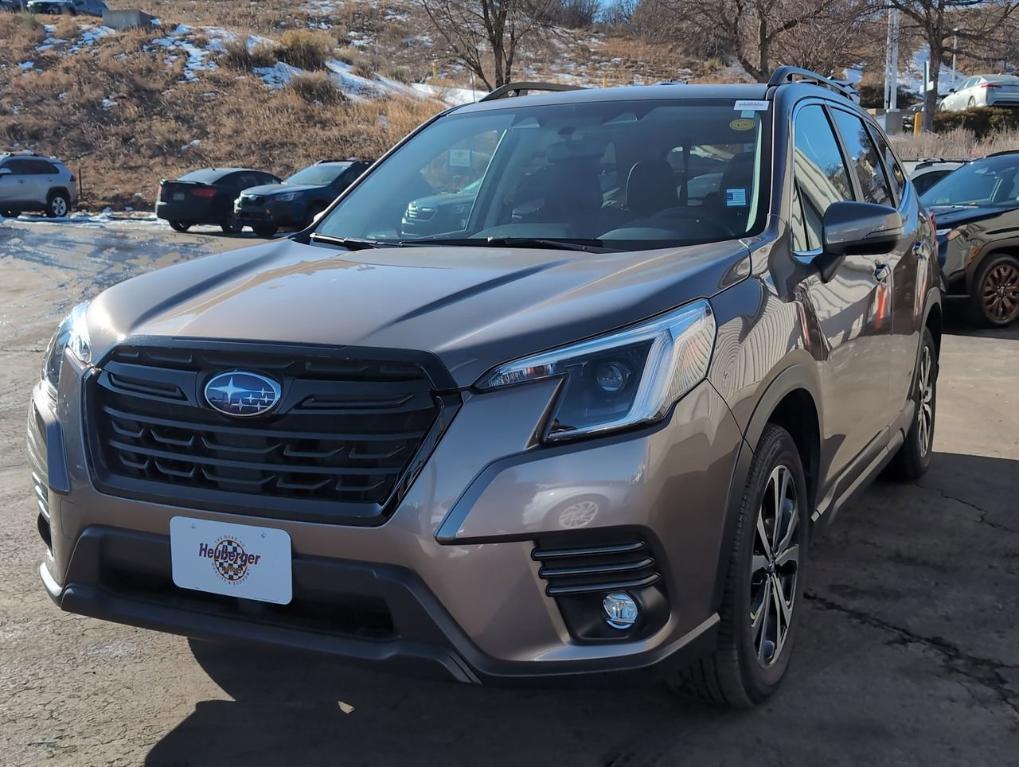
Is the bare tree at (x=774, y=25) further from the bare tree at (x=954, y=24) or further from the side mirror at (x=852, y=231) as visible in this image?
the side mirror at (x=852, y=231)

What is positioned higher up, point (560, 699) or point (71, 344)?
point (71, 344)

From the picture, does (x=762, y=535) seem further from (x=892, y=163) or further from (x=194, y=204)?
(x=194, y=204)

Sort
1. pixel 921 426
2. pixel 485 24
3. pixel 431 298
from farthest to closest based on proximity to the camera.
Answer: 1. pixel 485 24
2. pixel 921 426
3. pixel 431 298

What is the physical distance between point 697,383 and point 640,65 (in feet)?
169

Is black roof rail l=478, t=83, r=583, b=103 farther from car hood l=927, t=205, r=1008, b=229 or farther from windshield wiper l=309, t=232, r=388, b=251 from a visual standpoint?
car hood l=927, t=205, r=1008, b=229

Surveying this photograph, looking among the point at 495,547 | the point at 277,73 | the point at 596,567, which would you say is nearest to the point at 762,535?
the point at 596,567

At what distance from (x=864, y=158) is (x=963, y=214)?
566 cm

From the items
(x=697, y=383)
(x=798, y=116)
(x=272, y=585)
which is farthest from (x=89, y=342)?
(x=798, y=116)

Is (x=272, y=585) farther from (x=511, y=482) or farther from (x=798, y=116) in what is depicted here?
(x=798, y=116)

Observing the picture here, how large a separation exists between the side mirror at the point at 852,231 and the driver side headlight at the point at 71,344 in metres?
2.17

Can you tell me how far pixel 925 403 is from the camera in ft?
17.3

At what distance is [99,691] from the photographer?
10.3 feet

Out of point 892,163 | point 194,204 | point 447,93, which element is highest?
point 447,93

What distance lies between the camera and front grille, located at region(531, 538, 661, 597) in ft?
7.59
